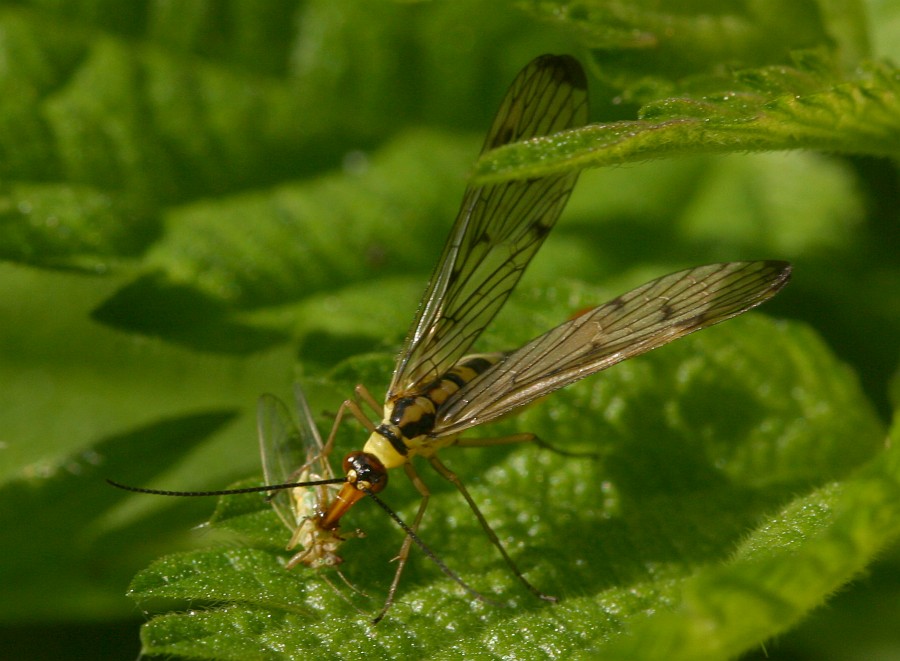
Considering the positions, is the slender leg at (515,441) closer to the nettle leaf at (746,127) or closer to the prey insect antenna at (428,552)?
the prey insect antenna at (428,552)

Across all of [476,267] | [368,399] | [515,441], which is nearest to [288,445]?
[368,399]

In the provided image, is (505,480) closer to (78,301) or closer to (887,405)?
(887,405)

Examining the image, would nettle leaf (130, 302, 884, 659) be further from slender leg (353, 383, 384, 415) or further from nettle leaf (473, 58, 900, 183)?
nettle leaf (473, 58, 900, 183)

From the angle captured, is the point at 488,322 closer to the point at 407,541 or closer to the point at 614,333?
the point at 614,333

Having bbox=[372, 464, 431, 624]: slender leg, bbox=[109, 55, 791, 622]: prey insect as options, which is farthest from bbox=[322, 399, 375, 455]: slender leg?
bbox=[372, 464, 431, 624]: slender leg

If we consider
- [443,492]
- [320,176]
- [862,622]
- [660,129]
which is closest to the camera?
[660,129]

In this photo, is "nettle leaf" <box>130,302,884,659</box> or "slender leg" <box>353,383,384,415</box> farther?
"slender leg" <box>353,383,384,415</box>

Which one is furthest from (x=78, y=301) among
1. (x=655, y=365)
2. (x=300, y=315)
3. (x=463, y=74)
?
(x=655, y=365)
